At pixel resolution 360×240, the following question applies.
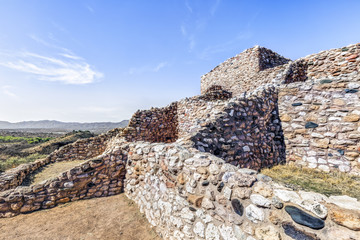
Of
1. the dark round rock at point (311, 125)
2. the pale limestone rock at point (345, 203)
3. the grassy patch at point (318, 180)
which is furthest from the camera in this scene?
the dark round rock at point (311, 125)

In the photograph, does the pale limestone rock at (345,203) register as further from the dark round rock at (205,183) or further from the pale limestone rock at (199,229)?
the pale limestone rock at (199,229)

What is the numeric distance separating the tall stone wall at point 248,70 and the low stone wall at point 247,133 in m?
5.02

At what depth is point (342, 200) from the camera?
1.84m

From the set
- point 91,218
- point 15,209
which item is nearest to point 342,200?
point 91,218

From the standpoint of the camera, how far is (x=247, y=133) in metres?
5.45

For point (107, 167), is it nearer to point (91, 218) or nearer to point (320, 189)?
point (91, 218)

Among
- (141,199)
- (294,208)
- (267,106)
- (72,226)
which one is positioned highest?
(267,106)

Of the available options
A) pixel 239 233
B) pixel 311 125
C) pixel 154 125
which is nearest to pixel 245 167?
pixel 311 125

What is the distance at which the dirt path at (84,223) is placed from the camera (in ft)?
13.0

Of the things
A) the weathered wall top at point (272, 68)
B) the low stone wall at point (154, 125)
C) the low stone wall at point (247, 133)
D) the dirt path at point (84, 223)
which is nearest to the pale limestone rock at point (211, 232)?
the dirt path at point (84, 223)

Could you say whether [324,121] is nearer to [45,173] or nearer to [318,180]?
[318,180]

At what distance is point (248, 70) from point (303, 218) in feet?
38.3

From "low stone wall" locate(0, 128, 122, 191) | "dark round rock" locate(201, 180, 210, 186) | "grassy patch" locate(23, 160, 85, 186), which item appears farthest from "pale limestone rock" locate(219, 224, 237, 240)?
"low stone wall" locate(0, 128, 122, 191)

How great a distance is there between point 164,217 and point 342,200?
3022 mm
